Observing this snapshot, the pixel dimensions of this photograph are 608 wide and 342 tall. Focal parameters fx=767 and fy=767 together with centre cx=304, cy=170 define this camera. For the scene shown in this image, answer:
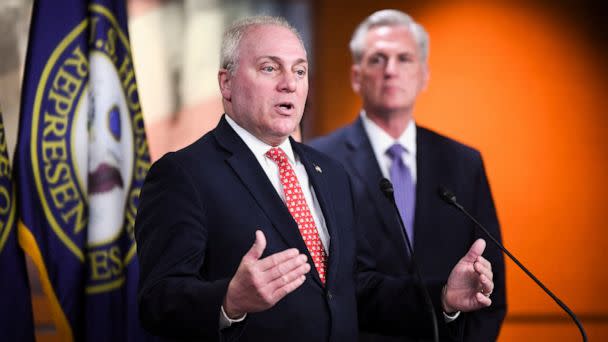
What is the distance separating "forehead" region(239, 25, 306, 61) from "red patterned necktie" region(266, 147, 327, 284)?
224 mm

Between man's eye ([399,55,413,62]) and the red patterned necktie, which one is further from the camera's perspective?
man's eye ([399,55,413,62])

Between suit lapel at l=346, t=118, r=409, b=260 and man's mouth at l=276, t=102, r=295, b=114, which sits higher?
man's mouth at l=276, t=102, r=295, b=114

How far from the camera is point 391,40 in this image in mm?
2730

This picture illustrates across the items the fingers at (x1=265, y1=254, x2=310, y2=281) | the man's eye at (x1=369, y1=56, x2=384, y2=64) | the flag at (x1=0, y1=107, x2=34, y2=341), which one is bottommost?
the flag at (x1=0, y1=107, x2=34, y2=341)

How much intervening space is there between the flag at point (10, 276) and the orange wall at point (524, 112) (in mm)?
1969

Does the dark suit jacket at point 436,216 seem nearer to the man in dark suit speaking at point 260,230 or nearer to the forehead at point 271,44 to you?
the man in dark suit speaking at point 260,230

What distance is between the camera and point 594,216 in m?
4.04

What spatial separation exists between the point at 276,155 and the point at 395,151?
89cm

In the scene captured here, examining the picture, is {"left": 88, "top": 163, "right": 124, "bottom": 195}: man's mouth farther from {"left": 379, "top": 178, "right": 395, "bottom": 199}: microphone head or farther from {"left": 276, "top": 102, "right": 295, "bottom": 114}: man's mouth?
{"left": 379, "top": 178, "right": 395, "bottom": 199}: microphone head

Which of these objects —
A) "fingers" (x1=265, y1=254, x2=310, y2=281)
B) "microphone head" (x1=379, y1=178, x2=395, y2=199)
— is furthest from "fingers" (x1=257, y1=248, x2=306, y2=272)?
"microphone head" (x1=379, y1=178, x2=395, y2=199)

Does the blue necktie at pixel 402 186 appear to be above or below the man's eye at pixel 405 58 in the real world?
below

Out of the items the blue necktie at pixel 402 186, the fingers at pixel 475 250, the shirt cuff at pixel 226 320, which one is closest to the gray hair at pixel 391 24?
the blue necktie at pixel 402 186

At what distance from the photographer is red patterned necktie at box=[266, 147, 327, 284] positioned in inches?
68.4

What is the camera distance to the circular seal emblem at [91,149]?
8.19 feet
